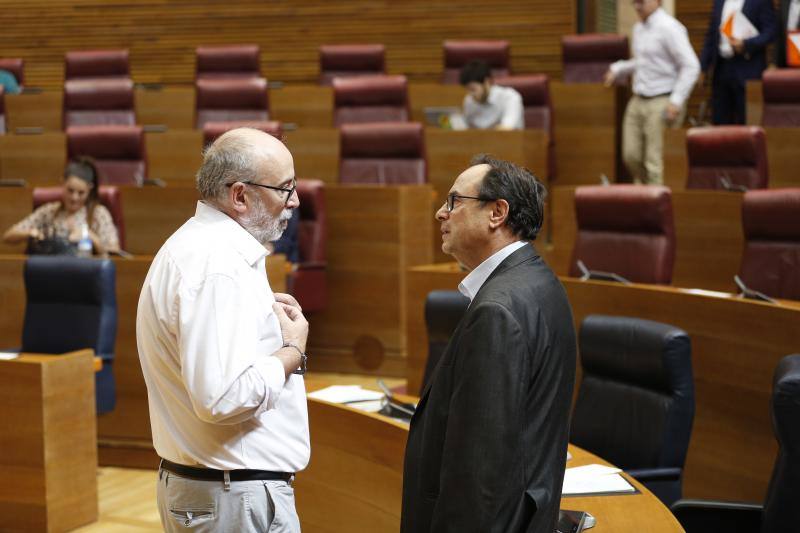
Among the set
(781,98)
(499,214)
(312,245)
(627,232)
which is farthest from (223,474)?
(781,98)

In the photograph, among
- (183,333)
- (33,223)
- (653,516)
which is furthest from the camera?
(33,223)

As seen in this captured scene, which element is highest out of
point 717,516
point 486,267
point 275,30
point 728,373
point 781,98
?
point 275,30

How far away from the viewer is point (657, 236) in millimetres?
2975

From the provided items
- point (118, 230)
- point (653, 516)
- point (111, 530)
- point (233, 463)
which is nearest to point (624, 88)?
point (118, 230)

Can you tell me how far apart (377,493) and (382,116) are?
3.33 metres

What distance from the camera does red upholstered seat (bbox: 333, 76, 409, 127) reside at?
16.8 ft

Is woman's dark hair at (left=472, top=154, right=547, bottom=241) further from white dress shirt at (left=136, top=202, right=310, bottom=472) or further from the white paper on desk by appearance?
the white paper on desk

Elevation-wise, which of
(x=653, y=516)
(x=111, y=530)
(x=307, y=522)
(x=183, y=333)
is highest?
(x=183, y=333)

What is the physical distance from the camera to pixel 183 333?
120cm

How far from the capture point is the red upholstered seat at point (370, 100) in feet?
16.8

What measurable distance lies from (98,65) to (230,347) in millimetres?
5298

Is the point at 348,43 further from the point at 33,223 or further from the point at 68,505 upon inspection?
the point at 68,505

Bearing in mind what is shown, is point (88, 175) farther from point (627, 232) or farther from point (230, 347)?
point (230, 347)

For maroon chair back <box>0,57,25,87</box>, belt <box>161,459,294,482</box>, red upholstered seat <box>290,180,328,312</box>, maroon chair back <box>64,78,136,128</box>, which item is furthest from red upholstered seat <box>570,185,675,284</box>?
maroon chair back <box>0,57,25,87</box>
